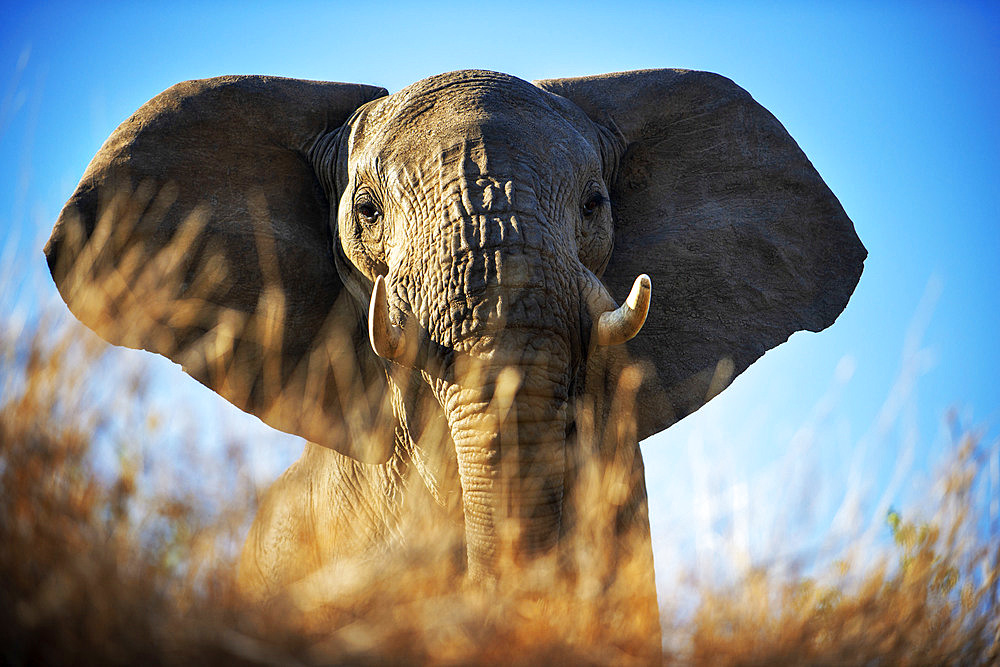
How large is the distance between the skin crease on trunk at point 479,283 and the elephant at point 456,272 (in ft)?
0.04

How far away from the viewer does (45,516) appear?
270 centimetres

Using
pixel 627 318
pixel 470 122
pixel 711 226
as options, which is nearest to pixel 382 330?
pixel 627 318

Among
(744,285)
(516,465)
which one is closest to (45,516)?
(516,465)

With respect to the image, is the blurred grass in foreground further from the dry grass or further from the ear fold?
the ear fold

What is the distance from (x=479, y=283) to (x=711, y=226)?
6.69 ft

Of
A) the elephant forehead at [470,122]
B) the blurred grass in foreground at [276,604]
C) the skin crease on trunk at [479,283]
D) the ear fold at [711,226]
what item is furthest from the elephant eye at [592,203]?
the blurred grass in foreground at [276,604]

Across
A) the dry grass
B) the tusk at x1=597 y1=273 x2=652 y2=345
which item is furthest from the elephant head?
the dry grass

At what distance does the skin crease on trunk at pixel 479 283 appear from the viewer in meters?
3.87

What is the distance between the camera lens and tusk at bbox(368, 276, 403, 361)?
383 cm

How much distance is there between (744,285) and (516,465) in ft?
6.93

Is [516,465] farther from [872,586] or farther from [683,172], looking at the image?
[683,172]

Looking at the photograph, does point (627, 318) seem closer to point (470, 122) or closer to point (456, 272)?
point (456, 272)

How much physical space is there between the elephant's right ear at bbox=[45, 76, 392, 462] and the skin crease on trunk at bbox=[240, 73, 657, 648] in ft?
0.76

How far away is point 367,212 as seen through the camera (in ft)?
15.3
